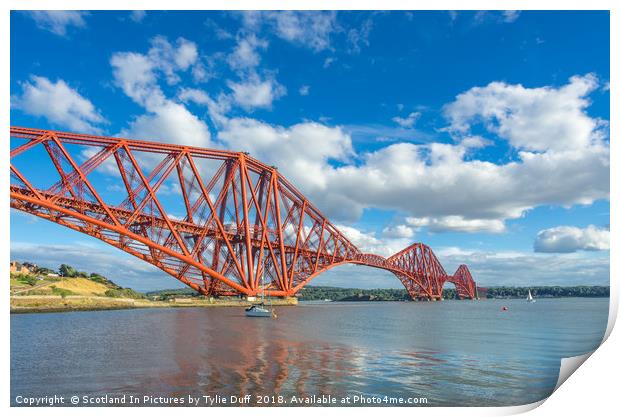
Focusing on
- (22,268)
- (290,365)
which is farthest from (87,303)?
(290,365)

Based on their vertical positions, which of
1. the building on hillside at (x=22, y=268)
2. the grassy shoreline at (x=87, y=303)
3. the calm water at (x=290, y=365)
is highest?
the building on hillside at (x=22, y=268)

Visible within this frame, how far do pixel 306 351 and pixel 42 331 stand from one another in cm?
1958

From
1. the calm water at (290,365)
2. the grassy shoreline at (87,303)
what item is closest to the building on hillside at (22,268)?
the grassy shoreline at (87,303)

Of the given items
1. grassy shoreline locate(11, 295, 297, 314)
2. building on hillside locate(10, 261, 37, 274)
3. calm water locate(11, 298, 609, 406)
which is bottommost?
calm water locate(11, 298, 609, 406)

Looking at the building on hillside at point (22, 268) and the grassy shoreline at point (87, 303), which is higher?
the building on hillside at point (22, 268)

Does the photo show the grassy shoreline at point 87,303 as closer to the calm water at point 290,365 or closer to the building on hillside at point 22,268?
the building on hillside at point 22,268

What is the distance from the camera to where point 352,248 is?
334ft

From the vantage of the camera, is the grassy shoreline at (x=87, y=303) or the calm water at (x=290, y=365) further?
the grassy shoreline at (x=87, y=303)

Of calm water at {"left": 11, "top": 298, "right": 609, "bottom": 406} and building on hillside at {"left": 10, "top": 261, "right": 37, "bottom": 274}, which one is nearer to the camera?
calm water at {"left": 11, "top": 298, "right": 609, "bottom": 406}

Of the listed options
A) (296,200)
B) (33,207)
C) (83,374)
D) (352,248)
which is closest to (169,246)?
(33,207)

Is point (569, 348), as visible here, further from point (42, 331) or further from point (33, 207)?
point (33, 207)

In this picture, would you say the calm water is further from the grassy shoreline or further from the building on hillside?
the building on hillside

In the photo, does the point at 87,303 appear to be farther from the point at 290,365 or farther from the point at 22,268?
the point at 290,365

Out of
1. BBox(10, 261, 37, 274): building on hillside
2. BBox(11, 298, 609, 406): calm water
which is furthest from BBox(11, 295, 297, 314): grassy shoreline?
BBox(11, 298, 609, 406): calm water
